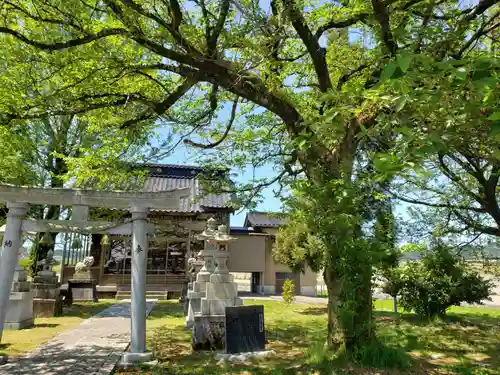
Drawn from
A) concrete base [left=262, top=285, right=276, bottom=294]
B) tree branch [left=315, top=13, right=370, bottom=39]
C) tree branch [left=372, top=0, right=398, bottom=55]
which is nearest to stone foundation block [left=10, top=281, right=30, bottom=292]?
tree branch [left=315, top=13, right=370, bottom=39]

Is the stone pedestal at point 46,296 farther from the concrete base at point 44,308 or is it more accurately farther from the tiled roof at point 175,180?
the tiled roof at point 175,180

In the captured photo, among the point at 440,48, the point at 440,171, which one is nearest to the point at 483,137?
the point at 440,48

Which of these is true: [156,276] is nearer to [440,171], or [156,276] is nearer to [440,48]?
[440,171]

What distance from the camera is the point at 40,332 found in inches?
388

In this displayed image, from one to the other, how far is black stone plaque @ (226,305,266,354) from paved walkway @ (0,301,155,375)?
7.41 ft

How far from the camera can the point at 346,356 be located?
6074 millimetres

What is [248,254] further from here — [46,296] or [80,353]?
[80,353]

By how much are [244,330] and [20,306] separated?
7040 mm

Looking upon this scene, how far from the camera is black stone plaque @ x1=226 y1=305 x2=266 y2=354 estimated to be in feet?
24.7

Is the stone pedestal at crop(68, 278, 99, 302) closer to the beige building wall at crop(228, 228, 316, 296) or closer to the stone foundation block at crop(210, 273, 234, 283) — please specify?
the beige building wall at crop(228, 228, 316, 296)

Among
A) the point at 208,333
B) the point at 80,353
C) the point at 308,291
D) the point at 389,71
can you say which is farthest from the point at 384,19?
the point at 308,291

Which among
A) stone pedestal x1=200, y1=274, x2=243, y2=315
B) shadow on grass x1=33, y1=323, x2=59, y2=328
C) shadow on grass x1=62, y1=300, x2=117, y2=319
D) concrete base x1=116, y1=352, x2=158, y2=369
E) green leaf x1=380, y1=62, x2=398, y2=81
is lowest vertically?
shadow on grass x1=62, y1=300, x2=117, y2=319

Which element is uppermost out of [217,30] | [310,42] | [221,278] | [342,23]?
[342,23]

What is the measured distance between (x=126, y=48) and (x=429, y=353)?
30.0ft
